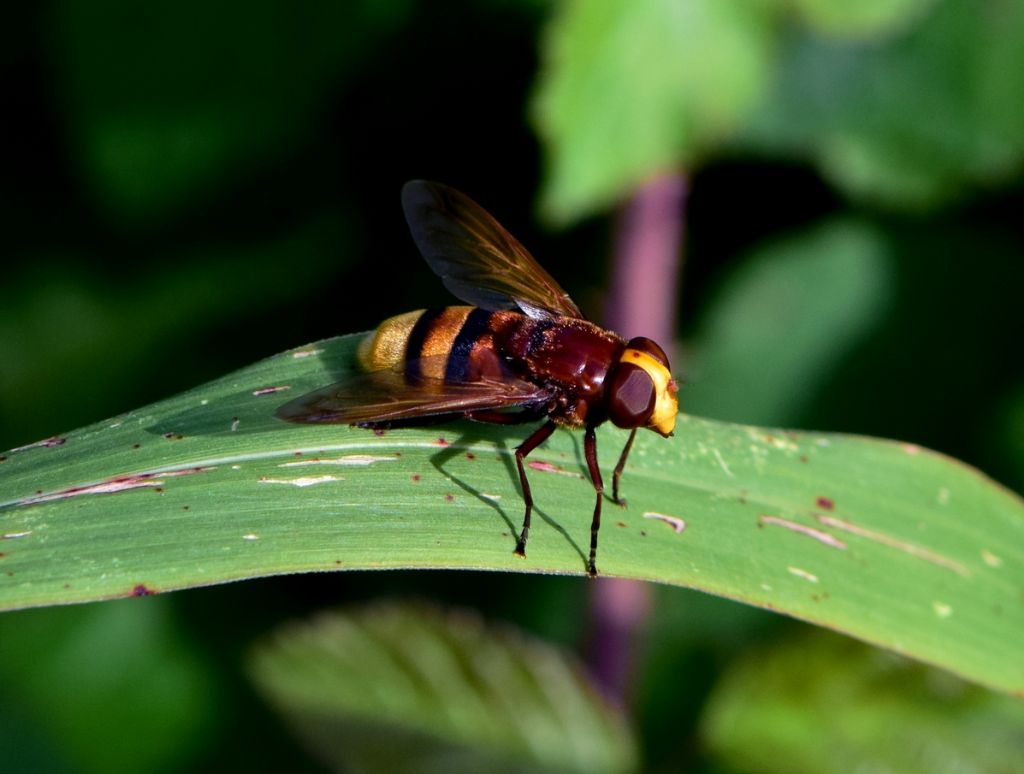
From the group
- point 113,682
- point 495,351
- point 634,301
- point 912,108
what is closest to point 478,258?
point 495,351

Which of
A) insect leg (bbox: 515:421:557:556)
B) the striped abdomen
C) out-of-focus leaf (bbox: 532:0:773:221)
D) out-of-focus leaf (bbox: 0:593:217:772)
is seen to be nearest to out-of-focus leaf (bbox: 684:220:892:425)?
out-of-focus leaf (bbox: 532:0:773:221)

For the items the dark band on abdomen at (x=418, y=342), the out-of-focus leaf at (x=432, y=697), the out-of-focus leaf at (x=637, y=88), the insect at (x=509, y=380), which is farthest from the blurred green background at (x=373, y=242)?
→ the dark band on abdomen at (x=418, y=342)

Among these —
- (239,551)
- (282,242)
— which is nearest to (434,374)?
(239,551)

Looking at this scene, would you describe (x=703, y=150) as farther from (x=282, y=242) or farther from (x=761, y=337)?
(x=282, y=242)

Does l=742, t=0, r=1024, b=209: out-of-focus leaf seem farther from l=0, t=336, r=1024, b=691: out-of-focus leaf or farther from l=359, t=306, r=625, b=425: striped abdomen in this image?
l=0, t=336, r=1024, b=691: out-of-focus leaf

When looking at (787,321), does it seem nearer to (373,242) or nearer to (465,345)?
(373,242)

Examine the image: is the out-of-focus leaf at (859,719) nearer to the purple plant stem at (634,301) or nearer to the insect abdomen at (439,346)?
the purple plant stem at (634,301)
